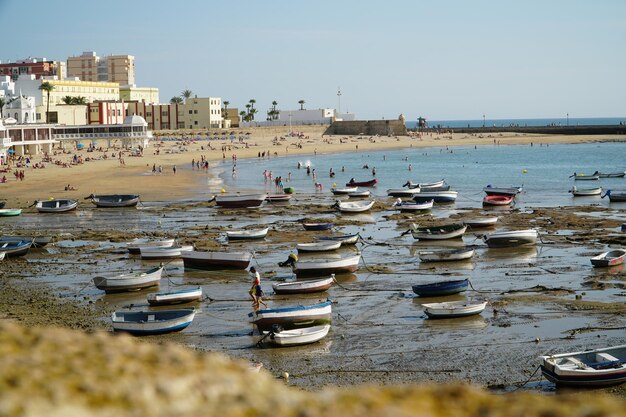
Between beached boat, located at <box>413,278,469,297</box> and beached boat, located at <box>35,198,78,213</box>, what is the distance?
109 ft

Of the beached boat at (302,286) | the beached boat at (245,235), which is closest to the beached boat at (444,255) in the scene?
the beached boat at (302,286)

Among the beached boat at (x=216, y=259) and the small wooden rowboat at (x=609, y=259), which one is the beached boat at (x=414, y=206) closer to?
the small wooden rowboat at (x=609, y=259)

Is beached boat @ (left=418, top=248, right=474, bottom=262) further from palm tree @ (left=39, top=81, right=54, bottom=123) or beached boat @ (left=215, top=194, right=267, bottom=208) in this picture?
palm tree @ (left=39, top=81, right=54, bottom=123)

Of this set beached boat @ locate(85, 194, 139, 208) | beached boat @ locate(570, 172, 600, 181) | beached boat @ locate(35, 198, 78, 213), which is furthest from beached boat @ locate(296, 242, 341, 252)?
beached boat @ locate(570, 172, 600, 181)

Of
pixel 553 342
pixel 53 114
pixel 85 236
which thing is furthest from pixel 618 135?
pixel 553 342

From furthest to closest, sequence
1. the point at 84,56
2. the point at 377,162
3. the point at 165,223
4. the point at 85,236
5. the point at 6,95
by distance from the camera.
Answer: the point at 84,56, the point at 6,95, the point at 377,162, the point at 165,223, the point at 85,236

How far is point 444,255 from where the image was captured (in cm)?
3784

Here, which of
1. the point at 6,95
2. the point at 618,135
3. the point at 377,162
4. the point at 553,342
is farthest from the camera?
the point at 618,135

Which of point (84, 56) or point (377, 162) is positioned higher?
point (84, 56)

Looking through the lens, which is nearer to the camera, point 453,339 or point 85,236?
point 453,339

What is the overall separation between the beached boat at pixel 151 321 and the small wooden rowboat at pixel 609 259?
17.9m

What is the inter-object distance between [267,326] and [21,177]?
5655cm

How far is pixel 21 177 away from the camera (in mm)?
76312

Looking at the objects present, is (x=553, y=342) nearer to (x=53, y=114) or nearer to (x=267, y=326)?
(x=267, y=326)
